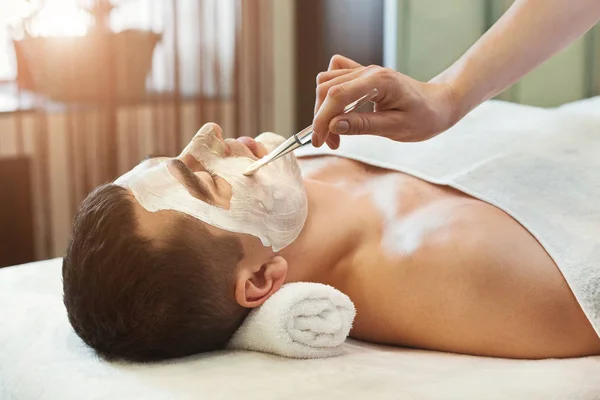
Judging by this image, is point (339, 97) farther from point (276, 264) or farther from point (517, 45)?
point (517, 45)

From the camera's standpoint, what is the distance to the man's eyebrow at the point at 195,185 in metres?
1.11

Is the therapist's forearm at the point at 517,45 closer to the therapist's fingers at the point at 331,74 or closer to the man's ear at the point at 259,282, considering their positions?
the therapist's fingers at the point at 331,74

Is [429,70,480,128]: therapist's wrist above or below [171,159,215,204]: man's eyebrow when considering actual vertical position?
above

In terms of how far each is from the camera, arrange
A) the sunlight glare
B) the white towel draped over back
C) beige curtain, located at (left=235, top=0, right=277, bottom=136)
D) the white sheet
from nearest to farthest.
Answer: the white sheet → the white towel draped over back → the sunlight glare → beige curtain, located at (left=235, top=0, right=277, bottom=136)

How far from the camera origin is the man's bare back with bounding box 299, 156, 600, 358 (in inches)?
43.7

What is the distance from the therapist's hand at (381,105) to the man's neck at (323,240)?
0.71 feet

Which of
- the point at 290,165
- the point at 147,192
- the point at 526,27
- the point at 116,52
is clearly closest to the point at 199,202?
the point at 147,192

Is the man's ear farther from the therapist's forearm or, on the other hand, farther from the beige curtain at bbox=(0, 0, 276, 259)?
the beige curtain at bbox=(0, 0, 276, 259)

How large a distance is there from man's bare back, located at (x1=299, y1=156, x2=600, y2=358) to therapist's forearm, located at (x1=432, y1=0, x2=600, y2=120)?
200mm

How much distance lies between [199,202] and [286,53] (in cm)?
208

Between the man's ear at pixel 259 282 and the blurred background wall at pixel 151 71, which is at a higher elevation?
the blurred background wall at pixel 151 71

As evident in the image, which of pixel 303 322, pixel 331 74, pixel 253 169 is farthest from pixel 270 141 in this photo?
pixel 303 322

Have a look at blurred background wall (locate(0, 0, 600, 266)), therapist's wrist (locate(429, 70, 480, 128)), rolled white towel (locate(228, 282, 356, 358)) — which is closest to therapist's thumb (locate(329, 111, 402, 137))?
therapist's wrist (locate(429, 70, 480, 128))

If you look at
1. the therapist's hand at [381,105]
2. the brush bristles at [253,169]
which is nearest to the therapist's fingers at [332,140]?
the therapist's hand at [381,105]
